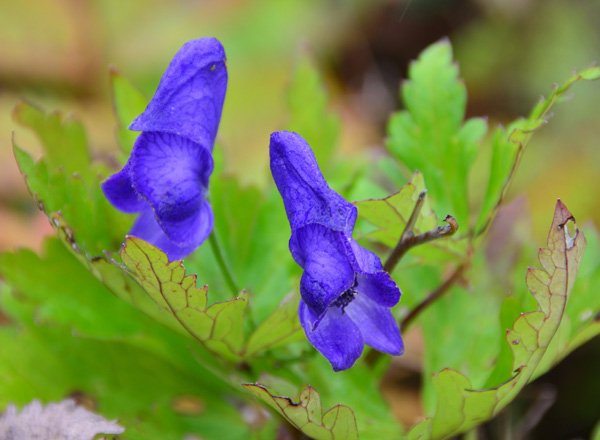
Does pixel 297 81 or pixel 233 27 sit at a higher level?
pixel 233 27

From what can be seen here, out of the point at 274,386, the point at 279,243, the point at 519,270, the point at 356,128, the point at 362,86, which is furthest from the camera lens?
the point at 362,86

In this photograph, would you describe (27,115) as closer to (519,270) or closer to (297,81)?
(297,81)

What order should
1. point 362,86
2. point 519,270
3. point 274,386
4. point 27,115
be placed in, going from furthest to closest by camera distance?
1. point 362,86
2. point 519,270
3. point 27,115
4. point 274,386

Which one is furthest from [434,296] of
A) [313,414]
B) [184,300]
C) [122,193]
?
[122,193]

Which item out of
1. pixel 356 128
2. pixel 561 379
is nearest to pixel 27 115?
pixel 561 379

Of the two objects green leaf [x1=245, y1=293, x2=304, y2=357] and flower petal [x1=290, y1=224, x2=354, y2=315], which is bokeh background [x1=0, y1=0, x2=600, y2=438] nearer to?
green leaf [x1=245, y1=293, x2=304, y2=357]

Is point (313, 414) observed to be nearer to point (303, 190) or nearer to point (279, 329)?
point (279, 329)

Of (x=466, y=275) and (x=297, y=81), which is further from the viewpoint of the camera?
(x=297, y=81)

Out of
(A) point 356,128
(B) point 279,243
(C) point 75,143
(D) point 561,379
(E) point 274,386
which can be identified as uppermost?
(A) point 356,128
